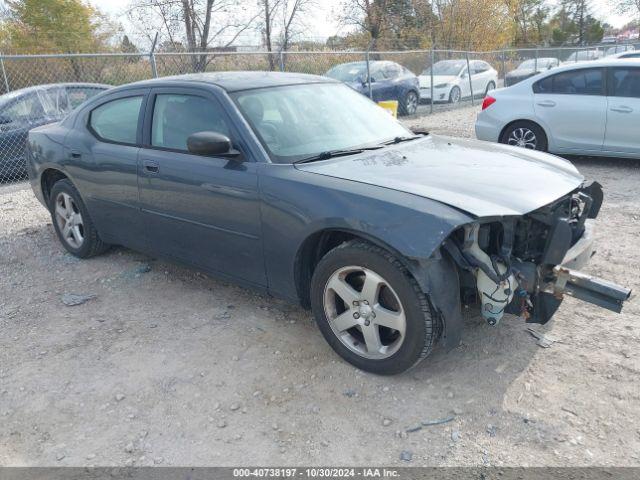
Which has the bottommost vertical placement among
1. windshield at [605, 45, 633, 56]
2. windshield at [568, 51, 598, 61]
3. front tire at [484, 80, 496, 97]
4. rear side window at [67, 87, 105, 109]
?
front tire at [484, 80, 496, 97]

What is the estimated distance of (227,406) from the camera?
3.04 metres

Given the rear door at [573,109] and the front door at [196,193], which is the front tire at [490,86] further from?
the front door at [196,193]

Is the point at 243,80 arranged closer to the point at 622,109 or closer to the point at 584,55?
the point at 622,109

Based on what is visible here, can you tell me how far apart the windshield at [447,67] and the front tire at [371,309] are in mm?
16288

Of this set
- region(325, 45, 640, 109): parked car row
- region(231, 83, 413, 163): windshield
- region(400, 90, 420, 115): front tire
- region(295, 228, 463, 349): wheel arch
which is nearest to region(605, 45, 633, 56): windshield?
region(325, 45, 640, 109): parked car row

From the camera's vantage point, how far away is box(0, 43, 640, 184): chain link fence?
366 inches

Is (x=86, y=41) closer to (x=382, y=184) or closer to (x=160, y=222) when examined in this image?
(x=160, y=222)

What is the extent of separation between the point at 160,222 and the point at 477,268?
96.1 inches

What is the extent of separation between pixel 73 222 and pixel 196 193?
2122 mm

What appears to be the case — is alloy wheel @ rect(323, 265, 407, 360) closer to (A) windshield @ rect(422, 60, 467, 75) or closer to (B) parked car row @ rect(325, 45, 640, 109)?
(B) parked car row @ rect(325, 45, 640, 109)

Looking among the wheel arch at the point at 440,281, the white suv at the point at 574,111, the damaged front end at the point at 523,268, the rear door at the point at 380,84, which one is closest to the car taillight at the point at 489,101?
the white suv at the point at 574,111

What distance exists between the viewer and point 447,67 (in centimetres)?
1822

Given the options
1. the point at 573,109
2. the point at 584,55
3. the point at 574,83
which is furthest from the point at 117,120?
the point at 584,55

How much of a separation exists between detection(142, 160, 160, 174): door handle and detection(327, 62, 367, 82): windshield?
1115 centimetres
